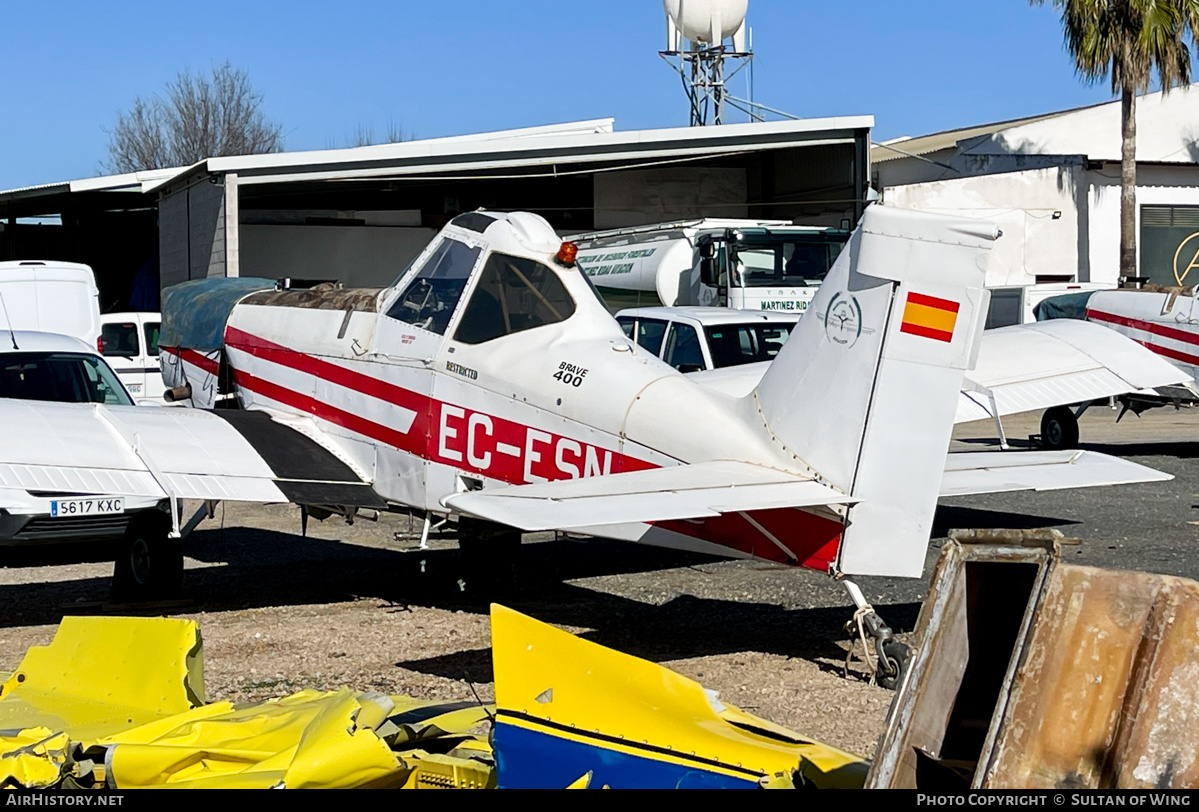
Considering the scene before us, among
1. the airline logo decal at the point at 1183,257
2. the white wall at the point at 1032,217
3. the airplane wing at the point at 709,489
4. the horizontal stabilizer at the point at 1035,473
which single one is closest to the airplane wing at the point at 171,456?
the airplane wing at the point at 709,489

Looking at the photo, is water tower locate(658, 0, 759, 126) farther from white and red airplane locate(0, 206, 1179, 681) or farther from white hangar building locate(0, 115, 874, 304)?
white and red airplane locate(0, 206, 1179, 681)

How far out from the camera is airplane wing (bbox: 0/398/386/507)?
24.8 feet

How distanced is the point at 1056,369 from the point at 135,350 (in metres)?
15.4

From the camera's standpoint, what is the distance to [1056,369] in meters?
12.2

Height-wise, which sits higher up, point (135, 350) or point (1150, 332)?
point (1150, 332)

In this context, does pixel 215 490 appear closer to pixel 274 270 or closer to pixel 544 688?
pixel 544 688

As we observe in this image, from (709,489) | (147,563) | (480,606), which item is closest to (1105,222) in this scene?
(480,606)

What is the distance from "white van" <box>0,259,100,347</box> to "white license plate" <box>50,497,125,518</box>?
8936mm

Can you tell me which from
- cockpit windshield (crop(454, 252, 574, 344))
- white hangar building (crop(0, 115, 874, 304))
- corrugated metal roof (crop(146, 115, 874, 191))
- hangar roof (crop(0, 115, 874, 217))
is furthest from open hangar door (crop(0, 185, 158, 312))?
cockpit windshield (crop(454, 252, 574, 344))

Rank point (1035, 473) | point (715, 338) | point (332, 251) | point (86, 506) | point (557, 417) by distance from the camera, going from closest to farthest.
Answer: point (1035, 473) < point (557, 417) < point (86, 506) < point (715, 338) < point (332, 251)

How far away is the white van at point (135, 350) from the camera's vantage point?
21577 millimetres

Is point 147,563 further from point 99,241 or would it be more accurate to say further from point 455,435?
point 99,241

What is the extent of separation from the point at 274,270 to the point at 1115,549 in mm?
24927

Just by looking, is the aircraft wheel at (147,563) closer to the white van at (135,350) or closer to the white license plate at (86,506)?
the white license plate at (86,506)
